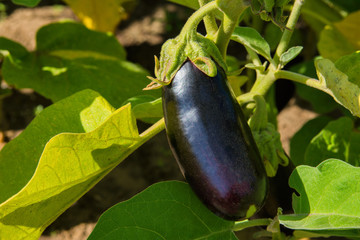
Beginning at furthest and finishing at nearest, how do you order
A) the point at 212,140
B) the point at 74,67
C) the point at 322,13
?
the point at 322,13, the point at 74,67, the point at 212,140

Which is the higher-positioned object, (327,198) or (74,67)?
(327,198)

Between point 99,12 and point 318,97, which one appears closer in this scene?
point 318,97

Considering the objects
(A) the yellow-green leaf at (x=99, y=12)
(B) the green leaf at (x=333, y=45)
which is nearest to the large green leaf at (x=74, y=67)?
(A) the yellow-green leaf at (x=99, y=12)

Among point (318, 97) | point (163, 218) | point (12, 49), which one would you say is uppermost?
point (163, 218)

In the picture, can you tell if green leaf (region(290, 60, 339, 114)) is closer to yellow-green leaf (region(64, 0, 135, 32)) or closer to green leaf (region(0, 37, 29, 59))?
yellow-green leaf (region(64, 0, 135, 32))

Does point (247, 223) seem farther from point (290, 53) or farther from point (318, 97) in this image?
point (318, 97)

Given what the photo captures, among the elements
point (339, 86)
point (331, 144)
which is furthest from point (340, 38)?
point (339, 86)
